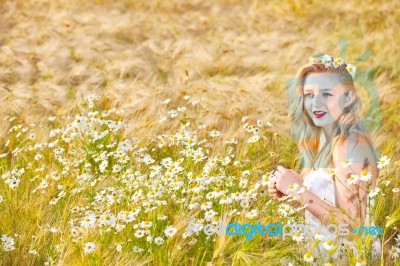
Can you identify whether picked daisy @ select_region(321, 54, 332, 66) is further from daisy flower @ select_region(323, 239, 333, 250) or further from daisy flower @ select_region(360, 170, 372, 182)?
daisy flower @ select_region(323, 239, 333, 250)

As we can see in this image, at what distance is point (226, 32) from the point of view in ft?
32.4

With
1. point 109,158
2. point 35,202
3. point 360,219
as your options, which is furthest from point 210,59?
point 360,219

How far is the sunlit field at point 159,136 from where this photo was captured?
10.4ft

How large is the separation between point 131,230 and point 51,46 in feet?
15.8

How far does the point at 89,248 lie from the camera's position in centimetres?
300

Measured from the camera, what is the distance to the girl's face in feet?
10.8

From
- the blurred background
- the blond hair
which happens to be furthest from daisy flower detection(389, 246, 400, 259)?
the blurred background

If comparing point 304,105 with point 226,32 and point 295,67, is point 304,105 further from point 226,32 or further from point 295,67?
point 226,32

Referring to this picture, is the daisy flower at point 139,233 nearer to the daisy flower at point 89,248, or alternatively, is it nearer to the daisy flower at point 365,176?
the daisy flower at point 89,248

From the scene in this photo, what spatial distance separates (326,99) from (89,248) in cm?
136

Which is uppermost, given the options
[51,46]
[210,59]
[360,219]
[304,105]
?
[304,105]

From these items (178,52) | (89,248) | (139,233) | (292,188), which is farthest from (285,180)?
(178,52)

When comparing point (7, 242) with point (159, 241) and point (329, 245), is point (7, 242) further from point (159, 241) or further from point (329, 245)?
point (329, 245)
